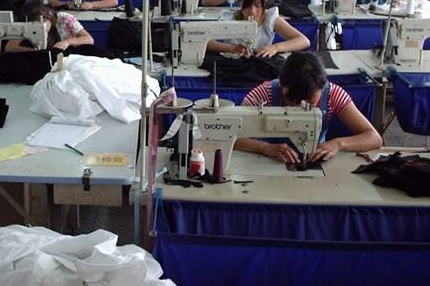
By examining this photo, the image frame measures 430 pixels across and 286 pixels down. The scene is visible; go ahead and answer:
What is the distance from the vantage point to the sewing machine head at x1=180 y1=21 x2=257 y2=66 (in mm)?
3258

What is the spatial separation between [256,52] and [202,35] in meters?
0.40

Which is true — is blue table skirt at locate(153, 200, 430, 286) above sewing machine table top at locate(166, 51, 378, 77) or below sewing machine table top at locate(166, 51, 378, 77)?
below

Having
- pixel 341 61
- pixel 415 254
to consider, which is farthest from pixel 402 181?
pixel 341 61

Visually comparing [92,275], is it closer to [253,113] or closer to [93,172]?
[93,172]

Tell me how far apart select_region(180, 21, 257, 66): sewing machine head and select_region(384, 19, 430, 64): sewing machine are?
77 cm

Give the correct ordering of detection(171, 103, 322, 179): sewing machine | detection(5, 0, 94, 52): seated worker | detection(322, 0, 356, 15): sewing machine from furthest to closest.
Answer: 1. detection(322, 0, 356, 15): sewing machine
2. detection(5, 0, 94, 52): seated worker
3. detection(171, 103, 322, 179): sewing machine

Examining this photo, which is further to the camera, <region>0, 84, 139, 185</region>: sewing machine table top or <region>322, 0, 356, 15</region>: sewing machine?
<region>322, 0, 356, 15</region>: sewing machine

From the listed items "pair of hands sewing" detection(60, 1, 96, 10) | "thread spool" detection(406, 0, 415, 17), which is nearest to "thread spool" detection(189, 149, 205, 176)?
"thread spool" detection(406, 0, 415, 17)

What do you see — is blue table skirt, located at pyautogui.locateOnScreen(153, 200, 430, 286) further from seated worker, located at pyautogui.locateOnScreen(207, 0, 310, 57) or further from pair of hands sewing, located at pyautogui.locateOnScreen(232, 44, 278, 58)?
seated worker, located at pyautogui.locateOnScreen(207, 0, 310, 57)

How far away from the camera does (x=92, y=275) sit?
1.43 m

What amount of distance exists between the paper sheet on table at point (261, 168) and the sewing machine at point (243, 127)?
0.07m

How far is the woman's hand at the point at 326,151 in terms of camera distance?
2258 mm

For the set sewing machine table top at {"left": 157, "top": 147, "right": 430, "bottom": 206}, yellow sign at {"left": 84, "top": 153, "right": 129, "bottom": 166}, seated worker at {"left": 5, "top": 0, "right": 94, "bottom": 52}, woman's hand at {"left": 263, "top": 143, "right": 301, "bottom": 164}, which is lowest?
sewing machine table top at {"left": 157, "top": 147, "right": 430, "bottom": 206}

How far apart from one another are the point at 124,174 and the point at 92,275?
0.70 meters
